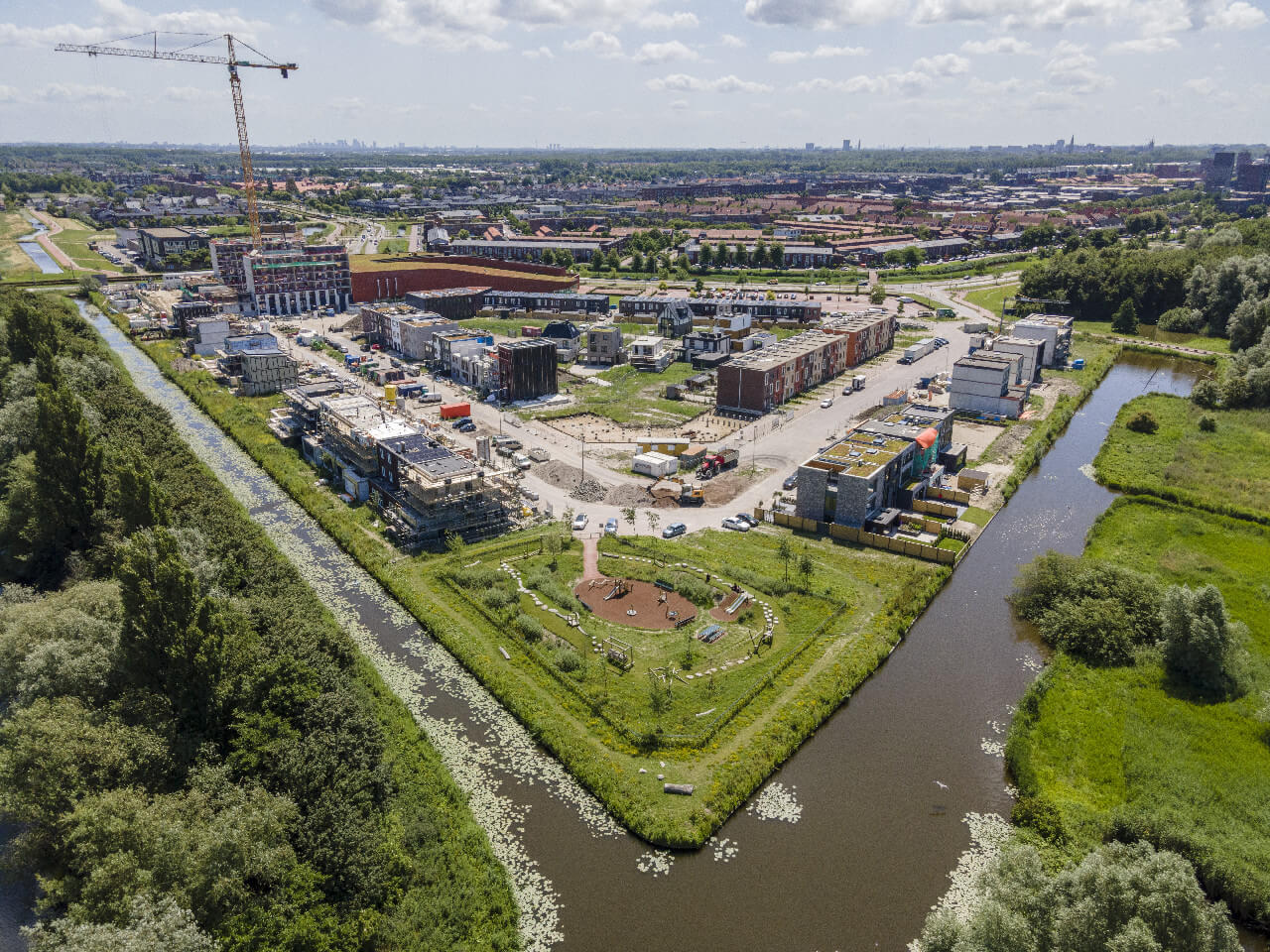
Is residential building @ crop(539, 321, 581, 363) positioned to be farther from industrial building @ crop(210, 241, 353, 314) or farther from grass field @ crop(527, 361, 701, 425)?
industrial building @ crop(210, 241, 353, 314)

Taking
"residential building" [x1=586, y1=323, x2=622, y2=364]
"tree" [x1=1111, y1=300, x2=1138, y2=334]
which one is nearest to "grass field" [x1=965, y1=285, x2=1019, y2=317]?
"tree" [x1=1111, y1=300, x2=1138, y2=334]

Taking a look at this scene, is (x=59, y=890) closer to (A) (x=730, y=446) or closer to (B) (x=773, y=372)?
(A) (x=730, y=446)

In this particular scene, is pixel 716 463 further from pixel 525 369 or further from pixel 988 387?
pixel 988 387

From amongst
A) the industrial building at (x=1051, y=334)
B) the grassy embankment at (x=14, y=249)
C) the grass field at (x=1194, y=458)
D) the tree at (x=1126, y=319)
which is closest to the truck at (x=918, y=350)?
the industrial building at (x=1051, y=334)

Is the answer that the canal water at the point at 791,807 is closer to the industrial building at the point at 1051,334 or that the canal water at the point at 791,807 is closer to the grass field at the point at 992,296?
the industrial building at the point at 1051,334

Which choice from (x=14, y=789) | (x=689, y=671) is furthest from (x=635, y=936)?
(x=14, y=789)
